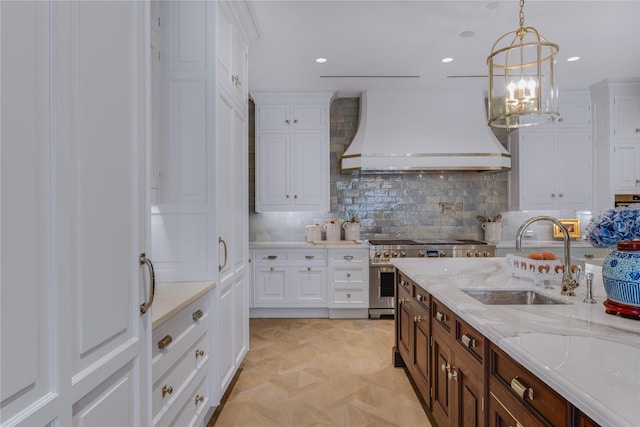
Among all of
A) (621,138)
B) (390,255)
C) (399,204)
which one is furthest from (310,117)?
(621,138)

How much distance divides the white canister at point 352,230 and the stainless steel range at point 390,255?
1.33 ft

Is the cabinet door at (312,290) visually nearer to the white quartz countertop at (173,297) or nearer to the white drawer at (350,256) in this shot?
the white drawer at (350,256)

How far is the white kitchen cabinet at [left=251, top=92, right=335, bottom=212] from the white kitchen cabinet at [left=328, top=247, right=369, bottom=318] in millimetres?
722

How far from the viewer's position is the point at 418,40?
314 cm

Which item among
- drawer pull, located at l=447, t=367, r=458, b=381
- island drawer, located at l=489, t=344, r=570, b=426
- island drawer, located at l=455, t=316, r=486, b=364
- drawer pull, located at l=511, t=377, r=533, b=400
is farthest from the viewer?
drawer pull, located at l=447, t=367, r=458, b=381

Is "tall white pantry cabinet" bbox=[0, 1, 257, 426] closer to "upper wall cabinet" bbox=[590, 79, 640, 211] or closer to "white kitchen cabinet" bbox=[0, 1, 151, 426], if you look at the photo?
"white kitchen cabinet" bbox=[0, 1, 151, 426]

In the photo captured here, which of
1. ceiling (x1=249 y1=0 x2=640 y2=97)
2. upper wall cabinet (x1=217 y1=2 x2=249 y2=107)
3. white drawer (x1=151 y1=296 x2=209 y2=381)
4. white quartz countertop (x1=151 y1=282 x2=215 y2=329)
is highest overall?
ceiling (x1=249 y1=0 x2=640 y2=97)

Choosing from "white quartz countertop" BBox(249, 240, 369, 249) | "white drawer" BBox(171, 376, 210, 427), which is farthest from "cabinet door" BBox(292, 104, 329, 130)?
"white drawer" BBox(171, 376, 210, 427)

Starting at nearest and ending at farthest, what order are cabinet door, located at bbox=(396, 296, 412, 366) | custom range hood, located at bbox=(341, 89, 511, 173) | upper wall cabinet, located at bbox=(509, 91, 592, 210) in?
cabinet door, located at bbox=(396, 296, 412, 366), custom range hood, located at bbox=(341, 89, 511, 173), upper wall cabinet, located at bbox=(509, 91, 592, 210)

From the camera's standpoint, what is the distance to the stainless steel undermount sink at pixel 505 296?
1774 millimetres

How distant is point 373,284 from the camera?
4191 millimetres

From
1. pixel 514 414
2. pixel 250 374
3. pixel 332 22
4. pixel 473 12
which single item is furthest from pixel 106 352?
pixel 473 12

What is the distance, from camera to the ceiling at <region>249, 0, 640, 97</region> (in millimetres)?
2654

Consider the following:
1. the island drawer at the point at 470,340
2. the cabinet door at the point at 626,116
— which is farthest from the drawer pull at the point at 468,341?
the cabinet door at the point at 626,116
